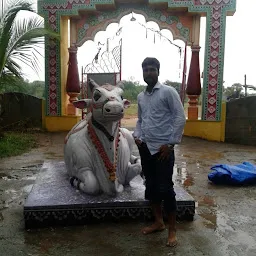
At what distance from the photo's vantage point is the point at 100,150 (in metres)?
3.20

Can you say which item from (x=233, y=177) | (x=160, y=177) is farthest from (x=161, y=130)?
(x=233, y=177)

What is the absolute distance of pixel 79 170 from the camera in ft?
10.8

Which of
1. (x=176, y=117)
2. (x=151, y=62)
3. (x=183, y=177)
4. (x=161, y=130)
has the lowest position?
(x=183, y=177)

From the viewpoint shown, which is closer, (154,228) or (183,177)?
(154,228)

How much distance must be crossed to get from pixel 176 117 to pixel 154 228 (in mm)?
972

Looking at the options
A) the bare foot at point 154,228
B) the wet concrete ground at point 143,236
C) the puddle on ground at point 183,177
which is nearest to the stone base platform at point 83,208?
the wet concrete ground at point 143,236

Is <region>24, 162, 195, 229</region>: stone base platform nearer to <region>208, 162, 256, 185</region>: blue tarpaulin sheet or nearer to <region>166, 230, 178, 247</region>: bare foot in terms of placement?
<region>166, 230, 178, 247</region>: bare foot

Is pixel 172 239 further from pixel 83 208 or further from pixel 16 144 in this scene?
pixel 16 144

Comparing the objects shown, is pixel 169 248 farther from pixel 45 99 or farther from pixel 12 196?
pixel 45 99

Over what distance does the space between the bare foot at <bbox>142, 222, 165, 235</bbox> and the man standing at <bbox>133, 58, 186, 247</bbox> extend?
0.69ft

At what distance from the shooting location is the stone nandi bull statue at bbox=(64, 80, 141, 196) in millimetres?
3104

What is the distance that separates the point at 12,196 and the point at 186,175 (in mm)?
2484

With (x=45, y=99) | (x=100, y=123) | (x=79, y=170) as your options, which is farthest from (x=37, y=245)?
(x=45, y=99)

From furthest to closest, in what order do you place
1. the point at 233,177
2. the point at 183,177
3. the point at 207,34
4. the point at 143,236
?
the point at 207,34, the point at 183,177, the point at 233,177, the point at 143,236
